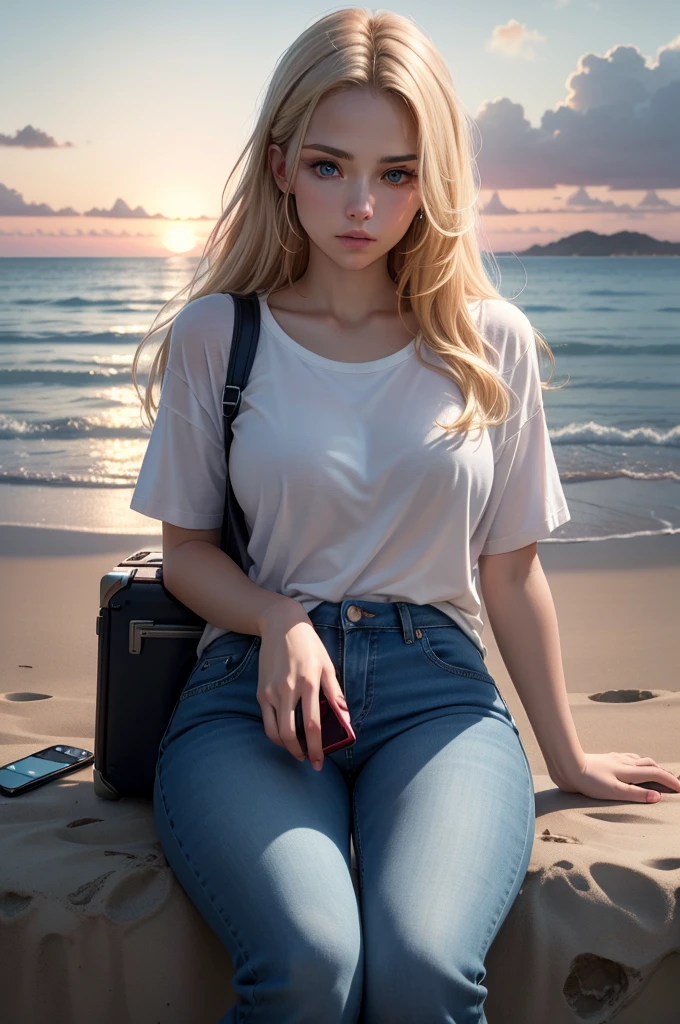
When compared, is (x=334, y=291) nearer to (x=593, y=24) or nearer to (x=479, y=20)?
(x=479, y=20)

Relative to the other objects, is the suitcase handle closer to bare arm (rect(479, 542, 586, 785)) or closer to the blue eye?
bare arm (rect(479, 542, 586, 785))

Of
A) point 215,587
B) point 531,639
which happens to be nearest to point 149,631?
point 215,587

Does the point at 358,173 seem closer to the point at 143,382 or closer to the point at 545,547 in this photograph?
the point at 545,547

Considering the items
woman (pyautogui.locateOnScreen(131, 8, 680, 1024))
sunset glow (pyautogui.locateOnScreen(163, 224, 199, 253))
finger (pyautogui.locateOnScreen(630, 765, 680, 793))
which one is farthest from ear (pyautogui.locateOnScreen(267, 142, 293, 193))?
sunset glow (pyautogui.locateOnScreen(163, 224, 199, 253))

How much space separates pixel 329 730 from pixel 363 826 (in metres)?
0.20

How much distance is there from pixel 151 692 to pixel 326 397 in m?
0.74

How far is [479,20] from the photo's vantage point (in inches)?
864

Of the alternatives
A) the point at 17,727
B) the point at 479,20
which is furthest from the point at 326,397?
the point at 479,20

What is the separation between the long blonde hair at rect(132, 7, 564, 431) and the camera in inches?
84.0

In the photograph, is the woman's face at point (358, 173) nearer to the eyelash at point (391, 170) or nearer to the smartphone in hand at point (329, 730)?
the eyelash at point (391, 170)

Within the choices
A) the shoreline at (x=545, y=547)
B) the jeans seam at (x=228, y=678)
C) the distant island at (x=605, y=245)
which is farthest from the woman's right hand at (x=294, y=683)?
the distant island at (x=605, y=245)

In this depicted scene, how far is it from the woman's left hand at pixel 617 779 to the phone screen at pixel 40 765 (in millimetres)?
1215

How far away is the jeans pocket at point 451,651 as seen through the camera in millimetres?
2104

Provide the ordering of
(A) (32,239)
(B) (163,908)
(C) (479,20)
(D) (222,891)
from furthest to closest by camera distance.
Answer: (A) (32,239) < (C) (479,20) < (B) (163,908) < (D) (222,891)
